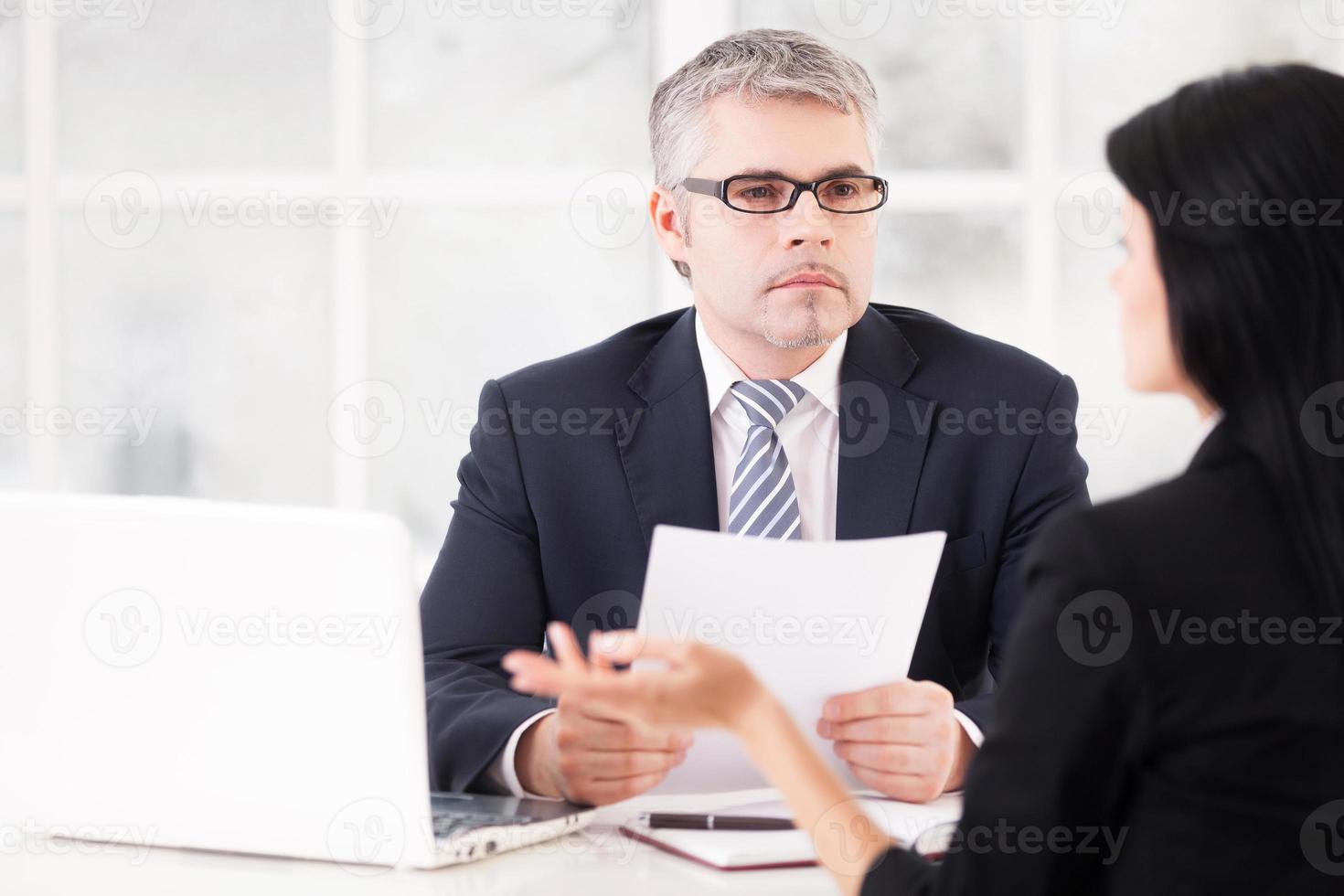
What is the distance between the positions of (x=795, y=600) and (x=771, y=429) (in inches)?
27.9

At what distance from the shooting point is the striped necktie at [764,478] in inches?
77.7

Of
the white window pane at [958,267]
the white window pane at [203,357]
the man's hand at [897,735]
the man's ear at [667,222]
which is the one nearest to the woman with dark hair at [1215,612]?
the man's hand at [897,735]

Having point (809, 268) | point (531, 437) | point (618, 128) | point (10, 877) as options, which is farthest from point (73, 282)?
point (10, 877)

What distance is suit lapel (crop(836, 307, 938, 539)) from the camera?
1980mm

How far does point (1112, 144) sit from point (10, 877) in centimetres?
124

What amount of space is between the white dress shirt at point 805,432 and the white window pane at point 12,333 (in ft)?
8.26

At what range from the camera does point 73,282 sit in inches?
149

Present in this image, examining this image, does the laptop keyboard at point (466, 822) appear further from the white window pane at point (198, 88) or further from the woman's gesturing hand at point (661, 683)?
the white window pane at point (198, 88)

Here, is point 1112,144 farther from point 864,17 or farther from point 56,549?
point 864,17

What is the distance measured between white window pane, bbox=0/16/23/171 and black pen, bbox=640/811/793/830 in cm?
323

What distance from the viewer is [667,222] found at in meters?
2.32

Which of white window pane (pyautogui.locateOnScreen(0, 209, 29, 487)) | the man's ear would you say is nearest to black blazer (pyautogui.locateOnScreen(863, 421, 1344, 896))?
the man's ear

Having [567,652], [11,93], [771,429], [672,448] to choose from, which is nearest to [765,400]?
[771,429]

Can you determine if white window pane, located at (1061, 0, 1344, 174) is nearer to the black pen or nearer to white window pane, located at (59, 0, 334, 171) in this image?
white window pane, located at (59, 0, 334, 171)
